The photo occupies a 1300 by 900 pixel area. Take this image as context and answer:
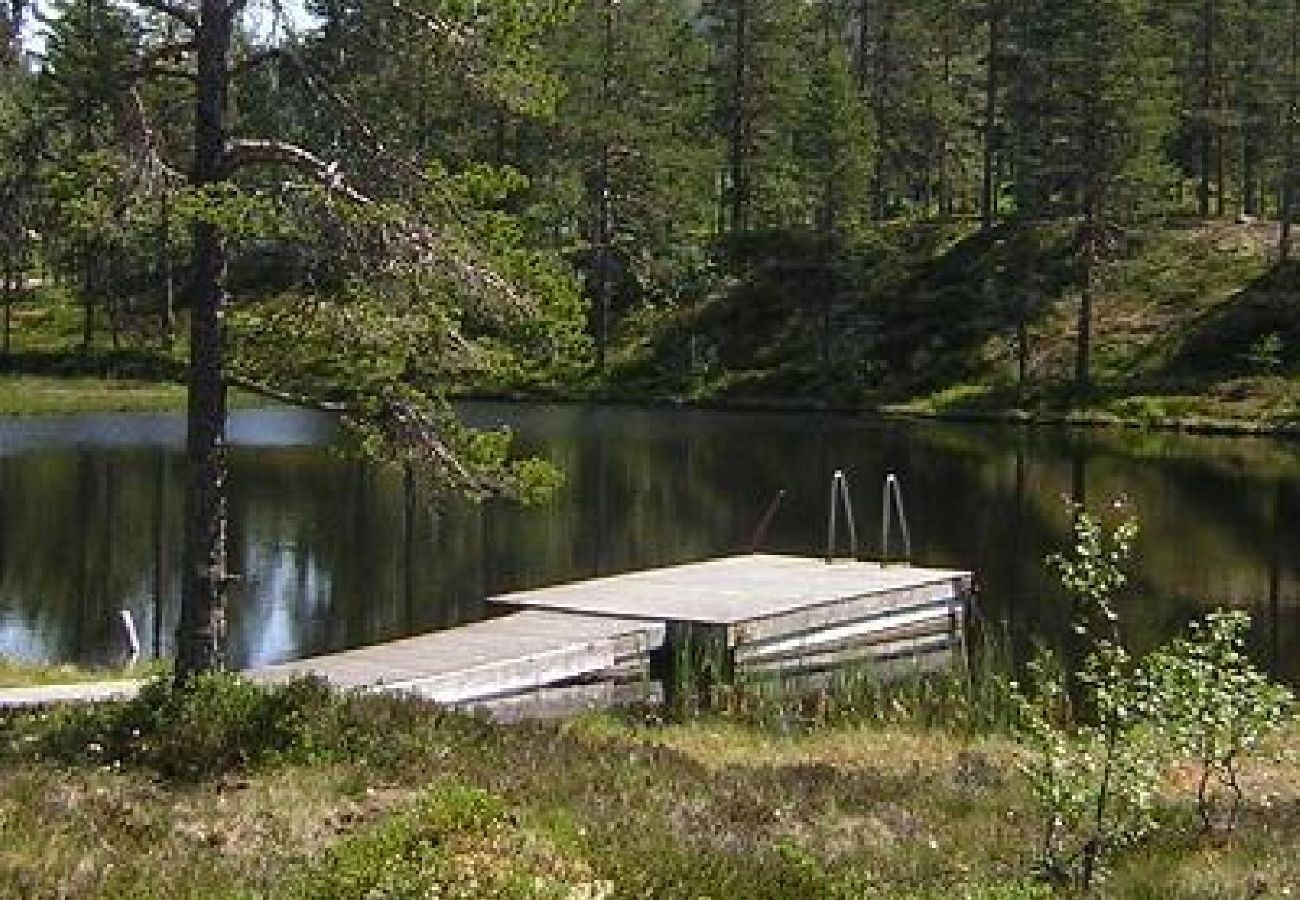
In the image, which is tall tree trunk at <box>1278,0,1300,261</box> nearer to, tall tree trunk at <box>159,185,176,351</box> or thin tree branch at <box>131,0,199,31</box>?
tall tree trunk at <box>159,185,176,351</box>

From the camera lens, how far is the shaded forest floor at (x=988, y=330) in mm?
65312

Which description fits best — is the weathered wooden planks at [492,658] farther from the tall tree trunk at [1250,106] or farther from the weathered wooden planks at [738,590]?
the tall tree trunk at [1250,106]

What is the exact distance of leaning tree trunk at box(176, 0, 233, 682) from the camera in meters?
13.0

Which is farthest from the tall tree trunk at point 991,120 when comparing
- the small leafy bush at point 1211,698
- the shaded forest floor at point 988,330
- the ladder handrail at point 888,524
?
the small leafy bush at point 1211,698

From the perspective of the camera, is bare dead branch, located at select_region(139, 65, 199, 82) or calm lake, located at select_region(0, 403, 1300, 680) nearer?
bare dead branch, located at select_region(139, 65, 199, 82)

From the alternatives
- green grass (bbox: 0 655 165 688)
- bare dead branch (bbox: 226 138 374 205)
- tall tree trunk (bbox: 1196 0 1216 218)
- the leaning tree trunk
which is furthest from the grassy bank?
tall tree trunk (bbox: 1196 0 1216 218)

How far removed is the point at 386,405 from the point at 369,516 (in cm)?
2396

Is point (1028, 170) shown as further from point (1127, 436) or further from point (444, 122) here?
point (444, 122)

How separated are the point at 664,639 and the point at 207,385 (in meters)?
9.46

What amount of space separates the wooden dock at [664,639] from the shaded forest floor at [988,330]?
1496 inches

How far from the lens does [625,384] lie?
248 feet

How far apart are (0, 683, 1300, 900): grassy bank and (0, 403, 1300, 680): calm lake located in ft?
8.38

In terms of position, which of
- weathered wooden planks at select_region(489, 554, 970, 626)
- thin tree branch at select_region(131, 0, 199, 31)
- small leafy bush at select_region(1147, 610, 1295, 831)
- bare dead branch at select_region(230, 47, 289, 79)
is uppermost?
thin tree branch at select_region(131, 0, 199, 31)

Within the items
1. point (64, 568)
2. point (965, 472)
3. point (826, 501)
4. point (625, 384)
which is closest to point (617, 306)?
point (625, 384)
